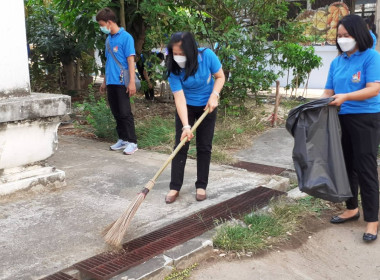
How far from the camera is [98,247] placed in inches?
121

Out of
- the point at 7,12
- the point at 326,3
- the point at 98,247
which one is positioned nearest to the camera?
the point at 98,247

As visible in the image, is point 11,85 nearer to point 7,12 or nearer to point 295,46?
point 7,12

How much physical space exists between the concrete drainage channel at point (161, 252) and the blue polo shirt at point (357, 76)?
3.82 feet

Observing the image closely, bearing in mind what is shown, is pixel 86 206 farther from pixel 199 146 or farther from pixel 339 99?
pixel 339 99

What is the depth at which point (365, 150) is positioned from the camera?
3240 millimetres

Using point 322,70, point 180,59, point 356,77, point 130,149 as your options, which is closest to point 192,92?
point 180,59

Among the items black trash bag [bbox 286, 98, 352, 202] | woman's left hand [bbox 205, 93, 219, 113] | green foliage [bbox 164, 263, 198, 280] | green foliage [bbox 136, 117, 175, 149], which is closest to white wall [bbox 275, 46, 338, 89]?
green foliage [bbox 136, 117, 175, 149]

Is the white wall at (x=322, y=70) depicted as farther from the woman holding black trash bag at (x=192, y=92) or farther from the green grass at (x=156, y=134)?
the woman holding black trash bag at (x=192, y=92)

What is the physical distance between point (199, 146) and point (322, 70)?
29.7ft

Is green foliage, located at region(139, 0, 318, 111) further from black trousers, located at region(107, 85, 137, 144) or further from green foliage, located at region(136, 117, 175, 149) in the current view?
black trousers, located at region(107, 85, 137, 144)

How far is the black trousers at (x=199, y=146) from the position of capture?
3.83 metres

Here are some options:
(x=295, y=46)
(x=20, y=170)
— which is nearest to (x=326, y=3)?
(x=295, y=46)

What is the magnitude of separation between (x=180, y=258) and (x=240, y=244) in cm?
49

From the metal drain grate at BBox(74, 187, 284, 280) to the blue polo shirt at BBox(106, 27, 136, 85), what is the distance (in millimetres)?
2274
